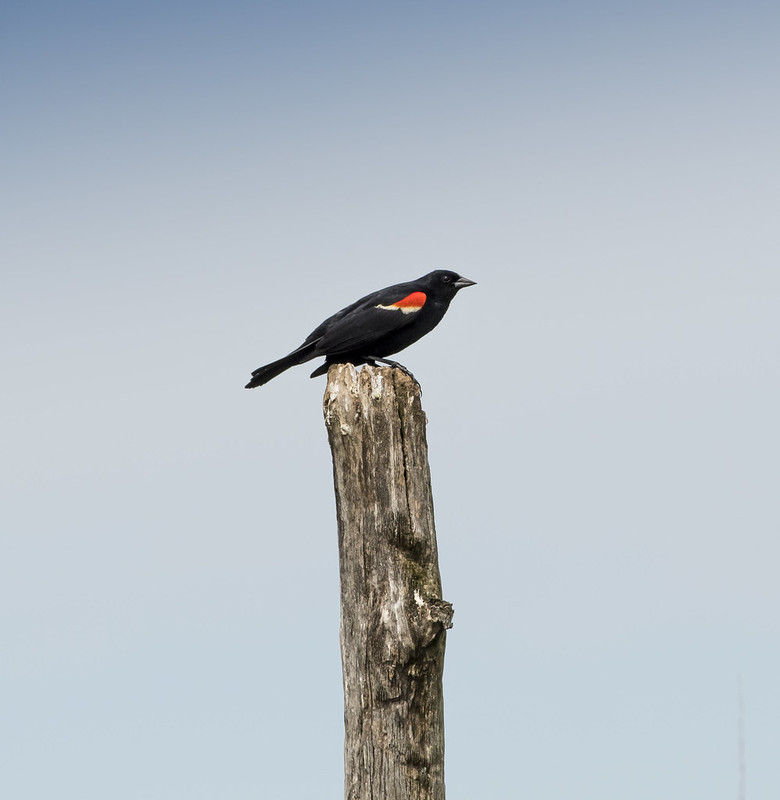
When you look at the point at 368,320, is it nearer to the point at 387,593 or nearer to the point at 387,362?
the point at 387,362

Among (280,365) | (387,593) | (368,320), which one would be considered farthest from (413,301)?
(387,593)

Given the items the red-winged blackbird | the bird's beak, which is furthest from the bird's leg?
the bird's beak

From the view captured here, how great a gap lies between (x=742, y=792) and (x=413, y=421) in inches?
127

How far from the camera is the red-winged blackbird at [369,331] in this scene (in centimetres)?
630

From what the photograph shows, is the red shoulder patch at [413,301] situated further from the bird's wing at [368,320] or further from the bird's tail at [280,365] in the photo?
the bird's tail at [280,365]

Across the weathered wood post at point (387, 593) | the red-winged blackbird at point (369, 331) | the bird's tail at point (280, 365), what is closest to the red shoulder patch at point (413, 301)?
the red-winged blackbird at point (369, 331)

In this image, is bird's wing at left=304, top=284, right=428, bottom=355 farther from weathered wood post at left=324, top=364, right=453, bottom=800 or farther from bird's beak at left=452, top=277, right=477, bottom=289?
weathered wood post at left=324, top=364, right=453, bottom=800

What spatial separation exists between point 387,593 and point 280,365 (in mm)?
2273

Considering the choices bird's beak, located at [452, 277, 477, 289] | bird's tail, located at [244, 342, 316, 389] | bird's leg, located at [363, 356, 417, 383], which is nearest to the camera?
bird's leg, located at [363, 356, 417, 383]

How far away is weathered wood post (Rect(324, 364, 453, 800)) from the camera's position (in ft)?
15.2

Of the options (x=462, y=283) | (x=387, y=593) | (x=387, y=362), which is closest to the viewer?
(x=387, y=593)

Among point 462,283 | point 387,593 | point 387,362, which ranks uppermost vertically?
point 462,283

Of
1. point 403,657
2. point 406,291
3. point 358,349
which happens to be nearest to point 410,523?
point 403,657

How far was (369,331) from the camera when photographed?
20.7 ft
